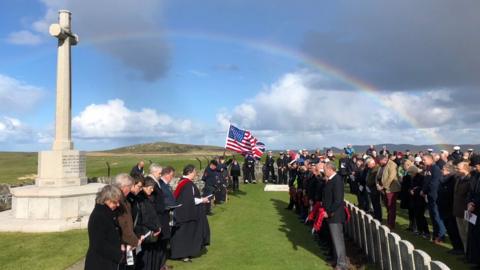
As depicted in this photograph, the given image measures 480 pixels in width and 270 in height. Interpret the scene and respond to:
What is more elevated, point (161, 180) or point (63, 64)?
point (63, 64)

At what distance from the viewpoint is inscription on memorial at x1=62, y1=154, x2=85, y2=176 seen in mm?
14094

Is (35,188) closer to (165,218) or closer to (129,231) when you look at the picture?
(165,218)

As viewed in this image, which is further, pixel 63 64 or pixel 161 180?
pixel 63 64

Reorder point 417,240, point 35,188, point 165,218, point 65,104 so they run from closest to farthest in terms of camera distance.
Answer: point 165,218, point 417,240, point 35,188, point 65,104

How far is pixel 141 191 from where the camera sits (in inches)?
295

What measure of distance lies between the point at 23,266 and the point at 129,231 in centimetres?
402

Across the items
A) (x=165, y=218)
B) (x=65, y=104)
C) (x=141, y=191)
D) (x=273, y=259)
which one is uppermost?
(x=65, y=104)

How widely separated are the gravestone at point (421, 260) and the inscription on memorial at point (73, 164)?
36.0 ft

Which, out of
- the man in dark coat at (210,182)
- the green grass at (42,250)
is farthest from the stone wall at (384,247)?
the man in dark coat at (210,182)

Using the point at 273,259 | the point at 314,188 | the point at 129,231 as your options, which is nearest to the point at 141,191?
the point at 129,231

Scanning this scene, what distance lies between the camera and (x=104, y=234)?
562cm

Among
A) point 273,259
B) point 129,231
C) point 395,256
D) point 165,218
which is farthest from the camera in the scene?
point 273,259

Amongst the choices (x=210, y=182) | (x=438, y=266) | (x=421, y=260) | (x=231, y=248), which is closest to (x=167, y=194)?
(x=231, y=248)

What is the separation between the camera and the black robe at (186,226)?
10086 mm
